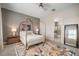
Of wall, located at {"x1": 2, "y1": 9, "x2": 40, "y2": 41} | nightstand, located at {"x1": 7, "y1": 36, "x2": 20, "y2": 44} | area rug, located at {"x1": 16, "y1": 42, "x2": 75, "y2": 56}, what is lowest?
area rug, located at {"x1": 16, "y1": 42, "x2": 75, "y2": 56}

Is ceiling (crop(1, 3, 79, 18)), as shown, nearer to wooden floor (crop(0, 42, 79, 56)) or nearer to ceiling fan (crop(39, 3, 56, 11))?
ceiling fan (crop(39, 3, 56, 11))

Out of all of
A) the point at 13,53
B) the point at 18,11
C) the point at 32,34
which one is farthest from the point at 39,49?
the point at 18,11

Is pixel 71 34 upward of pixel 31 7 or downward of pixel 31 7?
downward

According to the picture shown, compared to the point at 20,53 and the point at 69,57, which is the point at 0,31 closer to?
the point at 20,53

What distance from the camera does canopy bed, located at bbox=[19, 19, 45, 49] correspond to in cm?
154

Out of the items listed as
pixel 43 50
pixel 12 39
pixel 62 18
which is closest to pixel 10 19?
pixel 12 39

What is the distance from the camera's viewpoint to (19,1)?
60.0 inches

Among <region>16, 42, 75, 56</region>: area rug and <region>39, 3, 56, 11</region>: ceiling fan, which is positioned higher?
<region>39, 3, 56, 11</region>: ceiling fan

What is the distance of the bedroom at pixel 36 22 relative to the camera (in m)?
1.51

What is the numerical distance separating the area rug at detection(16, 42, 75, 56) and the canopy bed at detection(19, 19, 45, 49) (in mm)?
84

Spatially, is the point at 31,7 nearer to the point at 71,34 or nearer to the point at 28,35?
the point at 28,35

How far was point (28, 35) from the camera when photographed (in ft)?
5.08

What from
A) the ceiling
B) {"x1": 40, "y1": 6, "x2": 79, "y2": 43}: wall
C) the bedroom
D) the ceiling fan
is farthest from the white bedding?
the ceiling fan

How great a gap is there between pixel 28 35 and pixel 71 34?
861 mm
